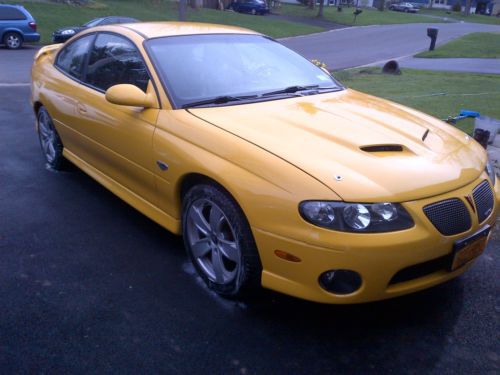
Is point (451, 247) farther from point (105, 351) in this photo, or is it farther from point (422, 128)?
point (105, 351)

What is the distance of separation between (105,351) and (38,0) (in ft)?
97.6

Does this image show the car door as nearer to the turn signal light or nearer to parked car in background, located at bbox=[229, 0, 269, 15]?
the turn signal light

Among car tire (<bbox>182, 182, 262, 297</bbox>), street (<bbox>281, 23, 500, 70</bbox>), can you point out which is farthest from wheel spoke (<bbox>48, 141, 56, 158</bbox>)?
street (<bbox>281, 23, 500, 70</bbox>)

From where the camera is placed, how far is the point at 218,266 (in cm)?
313

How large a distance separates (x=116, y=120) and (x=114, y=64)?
60 centimetres

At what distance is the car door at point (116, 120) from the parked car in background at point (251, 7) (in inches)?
1459

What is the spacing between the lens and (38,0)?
28.0m

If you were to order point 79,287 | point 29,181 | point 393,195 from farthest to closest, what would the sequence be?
point 29,181, point 79,287, point 393,195

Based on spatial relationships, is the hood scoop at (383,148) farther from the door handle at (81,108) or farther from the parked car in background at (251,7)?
the parked car in background at (251,7)

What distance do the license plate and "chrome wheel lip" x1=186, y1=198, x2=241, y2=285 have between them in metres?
1.15

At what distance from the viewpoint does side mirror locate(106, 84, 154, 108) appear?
133 inches

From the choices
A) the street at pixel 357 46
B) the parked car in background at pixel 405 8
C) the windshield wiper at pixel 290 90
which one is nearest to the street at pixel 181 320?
the windshield wiper at pixel 290 90

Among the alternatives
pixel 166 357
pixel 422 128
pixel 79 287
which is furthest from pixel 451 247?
pixel 79 287

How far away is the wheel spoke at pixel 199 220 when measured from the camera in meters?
3.15
